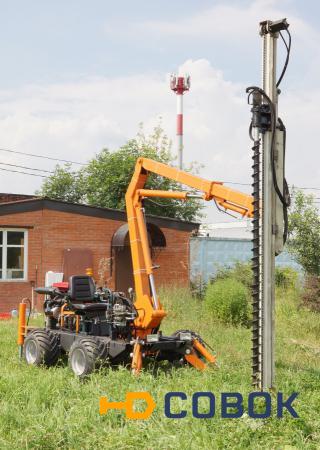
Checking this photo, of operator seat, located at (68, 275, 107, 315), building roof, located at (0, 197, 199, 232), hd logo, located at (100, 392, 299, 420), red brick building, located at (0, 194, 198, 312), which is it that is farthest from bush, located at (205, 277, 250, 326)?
hd logo, located at (100, 392, 299, 420)

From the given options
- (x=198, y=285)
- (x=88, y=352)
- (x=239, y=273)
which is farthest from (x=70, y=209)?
(x=88, y=352)

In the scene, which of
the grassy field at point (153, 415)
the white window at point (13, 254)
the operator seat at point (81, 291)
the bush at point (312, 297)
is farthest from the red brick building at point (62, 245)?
the operator seat at point (81, 291)

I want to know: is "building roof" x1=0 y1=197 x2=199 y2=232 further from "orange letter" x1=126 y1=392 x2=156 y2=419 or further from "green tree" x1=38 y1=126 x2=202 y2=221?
"orange letter" x1=126 y1=392 x2=156 y2=419

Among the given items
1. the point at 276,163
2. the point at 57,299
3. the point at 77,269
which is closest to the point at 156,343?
the point at 57,299

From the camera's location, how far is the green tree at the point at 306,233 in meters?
25.8

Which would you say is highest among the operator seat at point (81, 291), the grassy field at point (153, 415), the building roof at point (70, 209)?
the building roof at point (70, 209)

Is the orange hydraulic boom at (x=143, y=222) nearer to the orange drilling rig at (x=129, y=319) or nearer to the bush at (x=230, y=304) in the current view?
the orange drilling rig at (x=129, y=319)

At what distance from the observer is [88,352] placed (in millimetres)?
10391

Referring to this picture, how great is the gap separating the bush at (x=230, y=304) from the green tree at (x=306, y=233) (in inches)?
308

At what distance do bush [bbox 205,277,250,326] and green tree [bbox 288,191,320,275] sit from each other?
783 centimetres

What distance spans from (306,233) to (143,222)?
15.3m

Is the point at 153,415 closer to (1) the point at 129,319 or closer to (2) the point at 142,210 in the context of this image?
(1) the point at 129,319

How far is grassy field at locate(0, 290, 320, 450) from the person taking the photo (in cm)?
655

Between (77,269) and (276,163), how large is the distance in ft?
52.6
